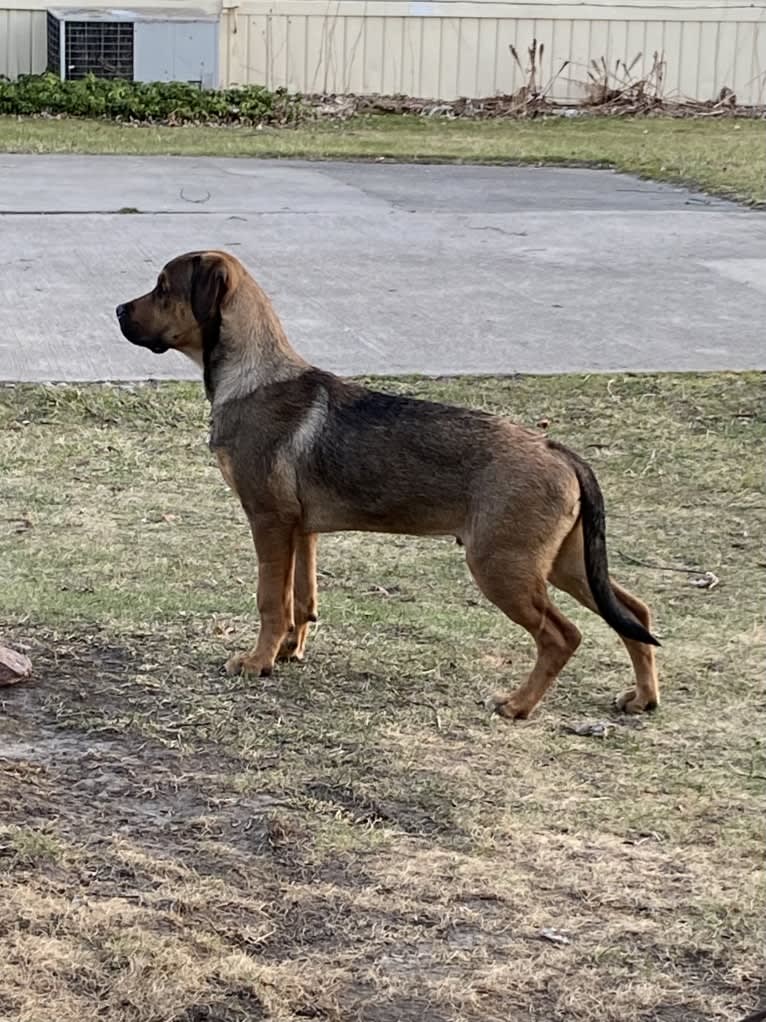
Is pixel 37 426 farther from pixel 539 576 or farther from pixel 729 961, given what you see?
pixel 729 961

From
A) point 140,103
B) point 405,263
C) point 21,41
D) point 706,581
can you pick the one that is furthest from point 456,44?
point 706,581

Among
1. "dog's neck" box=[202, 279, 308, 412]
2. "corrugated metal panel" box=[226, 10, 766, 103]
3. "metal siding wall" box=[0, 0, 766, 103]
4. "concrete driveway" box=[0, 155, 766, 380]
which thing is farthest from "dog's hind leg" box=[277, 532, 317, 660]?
"corrugated metal panel" box=[226, 10, 766, 103]

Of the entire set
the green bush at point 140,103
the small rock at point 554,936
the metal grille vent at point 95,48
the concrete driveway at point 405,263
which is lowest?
the small rock at point 554,936

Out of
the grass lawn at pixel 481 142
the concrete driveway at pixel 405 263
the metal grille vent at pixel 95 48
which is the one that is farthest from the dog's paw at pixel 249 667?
the metal grille vent at pixel 95 48

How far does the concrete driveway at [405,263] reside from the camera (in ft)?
27.4

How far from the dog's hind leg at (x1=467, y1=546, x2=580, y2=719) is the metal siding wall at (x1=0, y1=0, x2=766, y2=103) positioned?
18252 millimetres

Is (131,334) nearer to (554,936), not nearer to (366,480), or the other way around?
(366,480)

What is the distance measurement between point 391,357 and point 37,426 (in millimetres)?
1884

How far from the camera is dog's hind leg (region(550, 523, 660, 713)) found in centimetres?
455

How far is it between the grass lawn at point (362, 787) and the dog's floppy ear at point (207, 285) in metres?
0.99

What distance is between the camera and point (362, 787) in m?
4.04

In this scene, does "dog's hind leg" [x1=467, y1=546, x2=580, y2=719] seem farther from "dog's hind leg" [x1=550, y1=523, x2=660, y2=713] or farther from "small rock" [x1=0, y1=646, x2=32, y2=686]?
"small rock" [x1=0, y1=646, x2=32, y2=686]

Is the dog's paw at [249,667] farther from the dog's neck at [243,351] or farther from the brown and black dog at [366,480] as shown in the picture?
the dog's neck at [243,351]

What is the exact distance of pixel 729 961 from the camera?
330 centimetres
